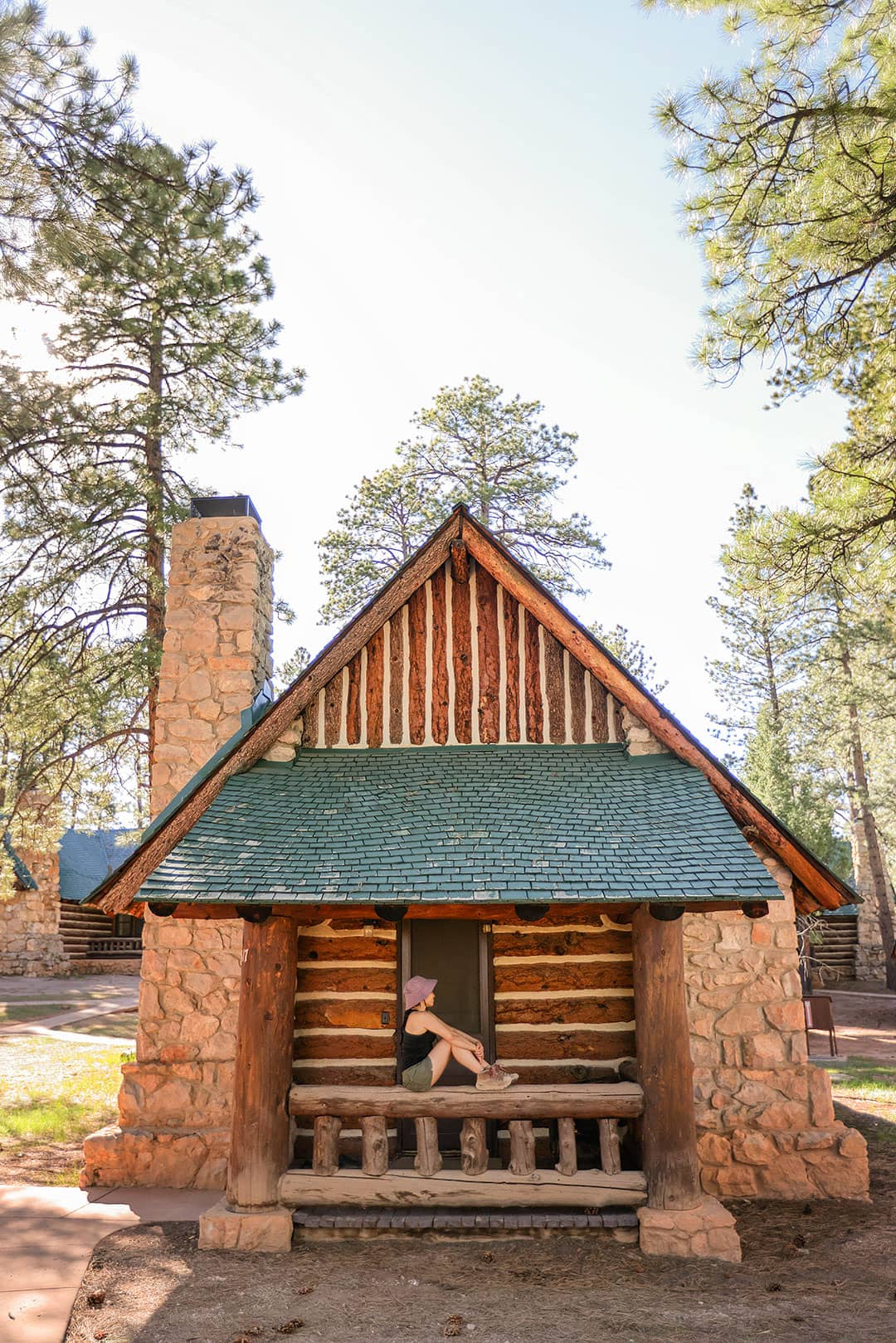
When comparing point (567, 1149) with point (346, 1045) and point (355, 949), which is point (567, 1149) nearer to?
point (346, 1045)

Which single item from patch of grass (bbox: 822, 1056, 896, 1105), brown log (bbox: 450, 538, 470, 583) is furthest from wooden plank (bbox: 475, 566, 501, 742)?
patch of grass (bbox: 822, 1056, 896, 1105)

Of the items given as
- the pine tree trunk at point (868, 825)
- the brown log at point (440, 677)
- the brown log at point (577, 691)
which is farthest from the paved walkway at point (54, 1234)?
the pine tree trunk at point (868, 825)

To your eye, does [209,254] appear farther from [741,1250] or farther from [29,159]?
[741,1250]

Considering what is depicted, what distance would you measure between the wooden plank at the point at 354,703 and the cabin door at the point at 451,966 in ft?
6.28

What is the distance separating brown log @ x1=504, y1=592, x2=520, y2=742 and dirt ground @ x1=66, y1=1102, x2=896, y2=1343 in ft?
14.3

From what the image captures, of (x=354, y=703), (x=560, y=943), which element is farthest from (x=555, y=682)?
(x=560, y=943)

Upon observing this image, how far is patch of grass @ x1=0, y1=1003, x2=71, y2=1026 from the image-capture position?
63.5ft

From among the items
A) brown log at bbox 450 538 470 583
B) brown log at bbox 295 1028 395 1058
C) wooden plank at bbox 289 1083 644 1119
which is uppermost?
brown log at bbox 450 538 470 583

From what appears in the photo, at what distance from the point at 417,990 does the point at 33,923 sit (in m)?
24.2

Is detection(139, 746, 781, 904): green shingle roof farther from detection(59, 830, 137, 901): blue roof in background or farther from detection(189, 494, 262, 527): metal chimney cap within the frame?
detection(59, 830, 137, 901): blue roof in background

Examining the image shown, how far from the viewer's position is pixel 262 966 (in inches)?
293

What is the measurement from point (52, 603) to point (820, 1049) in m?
16.1

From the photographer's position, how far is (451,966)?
8594mm

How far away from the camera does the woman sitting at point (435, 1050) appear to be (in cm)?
746
